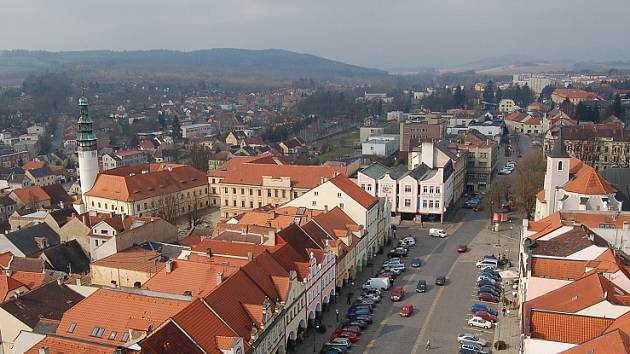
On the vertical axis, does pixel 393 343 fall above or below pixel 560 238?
below

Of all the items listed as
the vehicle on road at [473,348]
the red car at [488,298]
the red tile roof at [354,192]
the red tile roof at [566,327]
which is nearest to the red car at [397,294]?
the red car at [488,298]

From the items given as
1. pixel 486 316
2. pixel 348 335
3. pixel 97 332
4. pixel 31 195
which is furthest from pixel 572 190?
pixel 31 195

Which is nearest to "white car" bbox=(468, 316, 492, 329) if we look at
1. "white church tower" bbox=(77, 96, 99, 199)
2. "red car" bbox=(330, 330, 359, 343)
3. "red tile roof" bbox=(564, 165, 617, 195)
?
"red car" bbox=(330, 330, 359, 343)

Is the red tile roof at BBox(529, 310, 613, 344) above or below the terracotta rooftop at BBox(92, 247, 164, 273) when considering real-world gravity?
above

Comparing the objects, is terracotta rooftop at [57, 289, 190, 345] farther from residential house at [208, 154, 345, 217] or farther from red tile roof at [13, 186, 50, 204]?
red tile roof at [13, 186, 50, 204]

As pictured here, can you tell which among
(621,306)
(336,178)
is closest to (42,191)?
(336,178)

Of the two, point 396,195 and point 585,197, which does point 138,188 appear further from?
point 585,197

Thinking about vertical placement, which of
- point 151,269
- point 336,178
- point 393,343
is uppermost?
point 336,178

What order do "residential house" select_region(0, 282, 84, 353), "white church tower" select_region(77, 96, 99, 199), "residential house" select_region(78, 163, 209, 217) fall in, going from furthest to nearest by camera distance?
"residential house" select_region(78, 163, 209, 217)
"white church tower" select_region(77, 96, 99, 199)
"residential house" select_region(0, 282, 84, 353)
